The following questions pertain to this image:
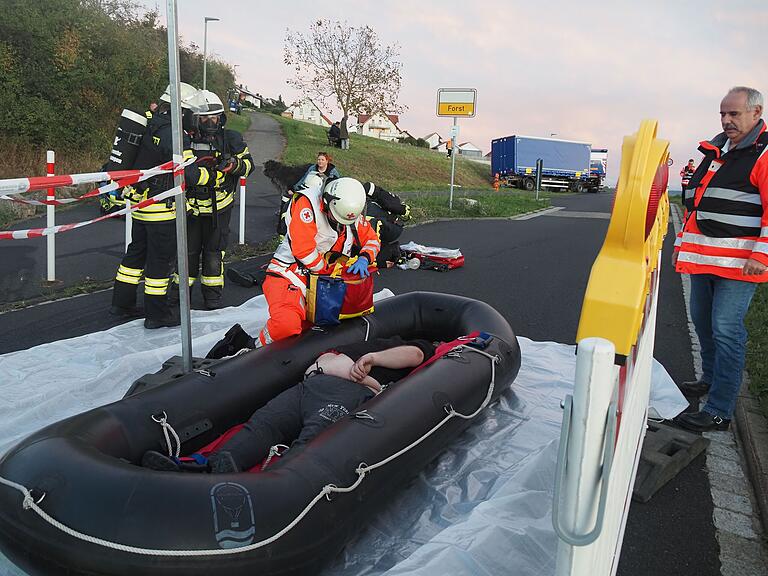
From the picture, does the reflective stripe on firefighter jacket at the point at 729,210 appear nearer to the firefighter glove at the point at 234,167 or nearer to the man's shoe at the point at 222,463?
the man's shoe at the point at 222,463

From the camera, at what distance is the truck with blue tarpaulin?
30250mm

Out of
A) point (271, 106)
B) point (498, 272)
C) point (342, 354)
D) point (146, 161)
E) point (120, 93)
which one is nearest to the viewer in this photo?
point (342, 354)

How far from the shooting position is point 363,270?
409 centimetres

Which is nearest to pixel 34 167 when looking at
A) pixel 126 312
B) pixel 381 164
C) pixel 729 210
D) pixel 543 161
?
pixel 126 312

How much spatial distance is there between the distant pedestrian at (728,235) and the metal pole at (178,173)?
2908 millimetres

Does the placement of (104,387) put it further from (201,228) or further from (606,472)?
(606,472)

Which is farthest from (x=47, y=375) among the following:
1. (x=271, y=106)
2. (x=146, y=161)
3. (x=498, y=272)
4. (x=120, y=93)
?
(x=271, y=106)

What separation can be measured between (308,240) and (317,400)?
1297 millimetres

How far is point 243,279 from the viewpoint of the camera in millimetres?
6570

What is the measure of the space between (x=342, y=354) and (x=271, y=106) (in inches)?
2152

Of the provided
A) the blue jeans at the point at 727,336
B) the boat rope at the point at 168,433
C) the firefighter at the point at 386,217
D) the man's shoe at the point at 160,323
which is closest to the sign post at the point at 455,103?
the firefighter at the point at 386,217

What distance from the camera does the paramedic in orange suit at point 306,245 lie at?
3.87 metres

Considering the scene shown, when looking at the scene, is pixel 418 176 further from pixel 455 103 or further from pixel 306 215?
pixel 306 215

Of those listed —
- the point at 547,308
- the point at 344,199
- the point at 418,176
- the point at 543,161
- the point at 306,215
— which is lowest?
the point at 547,308
